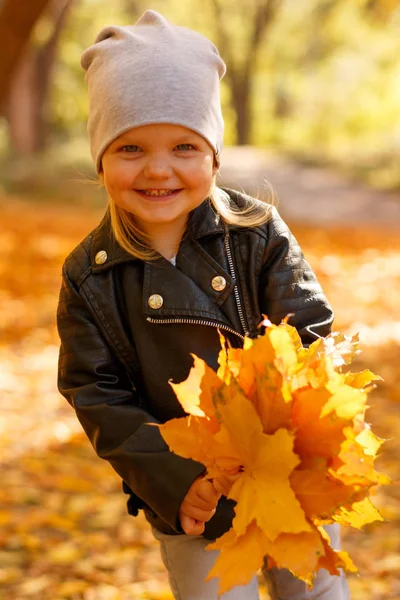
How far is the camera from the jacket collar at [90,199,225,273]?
6.28 feet

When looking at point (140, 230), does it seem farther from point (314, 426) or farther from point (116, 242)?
point (314, 426)

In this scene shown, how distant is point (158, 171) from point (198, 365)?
0.51m

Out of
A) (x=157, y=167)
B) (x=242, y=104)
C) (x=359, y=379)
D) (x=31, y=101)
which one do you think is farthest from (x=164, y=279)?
(x=242, y=104)

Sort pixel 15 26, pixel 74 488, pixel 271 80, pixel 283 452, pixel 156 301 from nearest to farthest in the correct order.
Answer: pixel 283 452 → pixel 156 301 → pixel 74 488 → pixel 15 26 → pixel 271 80

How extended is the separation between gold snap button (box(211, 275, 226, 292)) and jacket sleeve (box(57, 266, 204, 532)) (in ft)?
0.96

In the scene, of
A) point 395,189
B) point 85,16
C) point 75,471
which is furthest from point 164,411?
point 85,16

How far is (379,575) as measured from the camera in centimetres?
312

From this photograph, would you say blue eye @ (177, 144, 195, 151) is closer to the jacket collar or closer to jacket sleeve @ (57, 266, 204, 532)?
the jacket collar

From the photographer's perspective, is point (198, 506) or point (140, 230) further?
point (140, 230)

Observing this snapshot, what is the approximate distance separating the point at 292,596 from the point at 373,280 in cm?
647

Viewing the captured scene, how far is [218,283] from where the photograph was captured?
1879 millimetres

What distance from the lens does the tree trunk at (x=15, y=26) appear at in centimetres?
586

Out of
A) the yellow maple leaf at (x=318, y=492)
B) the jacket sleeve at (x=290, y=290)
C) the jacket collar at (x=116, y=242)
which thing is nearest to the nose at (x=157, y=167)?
the jacket collar at (x=116, y=242)

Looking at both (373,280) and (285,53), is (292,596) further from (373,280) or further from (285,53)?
(285,53)
